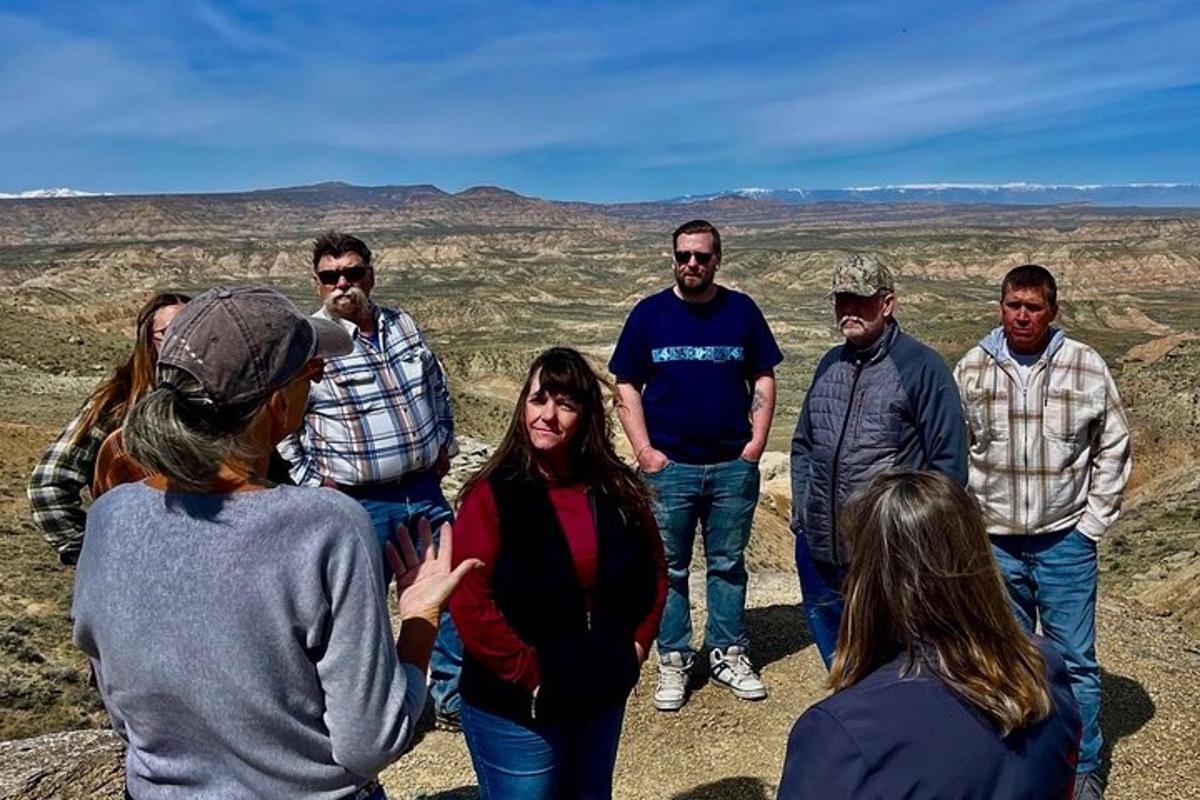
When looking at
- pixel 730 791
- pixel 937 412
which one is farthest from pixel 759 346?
pixel 730 791

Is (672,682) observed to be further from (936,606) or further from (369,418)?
(936,606)

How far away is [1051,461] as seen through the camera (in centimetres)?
378

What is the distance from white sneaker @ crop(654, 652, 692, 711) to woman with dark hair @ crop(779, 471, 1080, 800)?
3.04m

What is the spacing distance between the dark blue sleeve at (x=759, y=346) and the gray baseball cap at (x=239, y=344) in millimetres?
3031

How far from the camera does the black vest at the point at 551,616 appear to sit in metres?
2.58

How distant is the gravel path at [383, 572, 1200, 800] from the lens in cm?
426

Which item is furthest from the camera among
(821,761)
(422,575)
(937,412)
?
(937,412)

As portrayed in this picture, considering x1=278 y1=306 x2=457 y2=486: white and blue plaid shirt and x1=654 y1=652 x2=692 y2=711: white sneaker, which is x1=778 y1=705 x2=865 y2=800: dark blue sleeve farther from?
x1=654 y1=652 x2=692 y2=711: white sneaker

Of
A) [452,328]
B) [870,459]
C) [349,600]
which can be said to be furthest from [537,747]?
[452,328]

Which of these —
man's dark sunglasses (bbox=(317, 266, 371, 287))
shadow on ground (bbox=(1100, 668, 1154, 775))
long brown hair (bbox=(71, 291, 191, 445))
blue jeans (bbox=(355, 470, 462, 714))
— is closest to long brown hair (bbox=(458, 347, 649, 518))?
blue jeans (bbox=(355, 470, 462, 714))

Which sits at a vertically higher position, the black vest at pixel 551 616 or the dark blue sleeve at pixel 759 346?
the dark blue sleeve at pixel 759 346

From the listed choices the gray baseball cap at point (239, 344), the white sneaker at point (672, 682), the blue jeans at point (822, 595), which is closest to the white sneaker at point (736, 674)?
the white sneaker at point (672, 682)

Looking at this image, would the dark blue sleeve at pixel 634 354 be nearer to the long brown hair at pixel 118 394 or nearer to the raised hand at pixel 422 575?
the long brown hair at pixel 118 394

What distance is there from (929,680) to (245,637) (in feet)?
4.03
